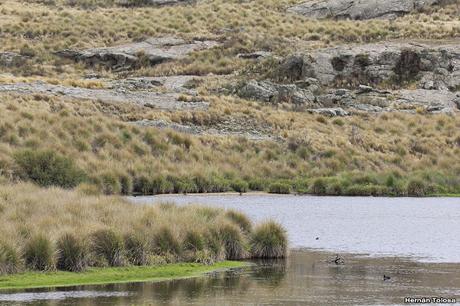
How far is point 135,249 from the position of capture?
835 inches

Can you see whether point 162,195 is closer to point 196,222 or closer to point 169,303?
point 196,222

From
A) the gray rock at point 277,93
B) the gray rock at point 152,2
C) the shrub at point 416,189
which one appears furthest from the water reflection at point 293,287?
the gray rock at point 152,2

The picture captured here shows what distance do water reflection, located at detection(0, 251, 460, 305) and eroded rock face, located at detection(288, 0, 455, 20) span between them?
218 feet

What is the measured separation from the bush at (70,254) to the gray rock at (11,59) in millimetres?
54247

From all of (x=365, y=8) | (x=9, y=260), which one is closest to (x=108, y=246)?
(x=9, y=260)

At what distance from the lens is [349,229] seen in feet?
100

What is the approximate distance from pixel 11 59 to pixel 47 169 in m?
38.1

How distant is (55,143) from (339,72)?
2761 centimetres

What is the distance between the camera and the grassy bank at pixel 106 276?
18734 millimetres

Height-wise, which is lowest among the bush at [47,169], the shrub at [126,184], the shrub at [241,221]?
the shrub at [126,184]

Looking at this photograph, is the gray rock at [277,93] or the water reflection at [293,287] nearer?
the water reflection at [293,287]

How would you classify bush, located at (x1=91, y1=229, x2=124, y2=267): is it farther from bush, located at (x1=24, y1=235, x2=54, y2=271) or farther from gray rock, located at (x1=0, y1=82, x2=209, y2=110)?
gray rock, located at (x1=0, y1=82, x2=209, y2=110)

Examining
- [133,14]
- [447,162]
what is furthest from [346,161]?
[133,14]

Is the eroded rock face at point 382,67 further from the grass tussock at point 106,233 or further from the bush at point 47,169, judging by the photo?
the grass tussock at point 106,233
